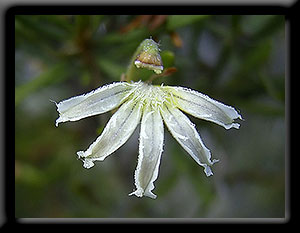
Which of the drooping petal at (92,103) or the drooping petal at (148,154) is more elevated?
the drooping petal at (92,103)

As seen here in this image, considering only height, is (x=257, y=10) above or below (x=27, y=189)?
above

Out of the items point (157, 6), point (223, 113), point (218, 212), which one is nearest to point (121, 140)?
point (223, 113)

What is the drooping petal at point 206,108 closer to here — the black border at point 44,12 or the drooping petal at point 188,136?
the drooping petal at point 188,136

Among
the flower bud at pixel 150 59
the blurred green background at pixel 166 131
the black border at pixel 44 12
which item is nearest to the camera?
the flower bud at pixel 150 59

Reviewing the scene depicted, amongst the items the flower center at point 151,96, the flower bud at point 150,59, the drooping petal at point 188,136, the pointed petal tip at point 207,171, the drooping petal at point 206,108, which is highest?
the flower bud at point 150,59

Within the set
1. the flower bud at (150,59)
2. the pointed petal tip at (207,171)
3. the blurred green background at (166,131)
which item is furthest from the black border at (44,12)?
the pointed petal tip at (207,171)
